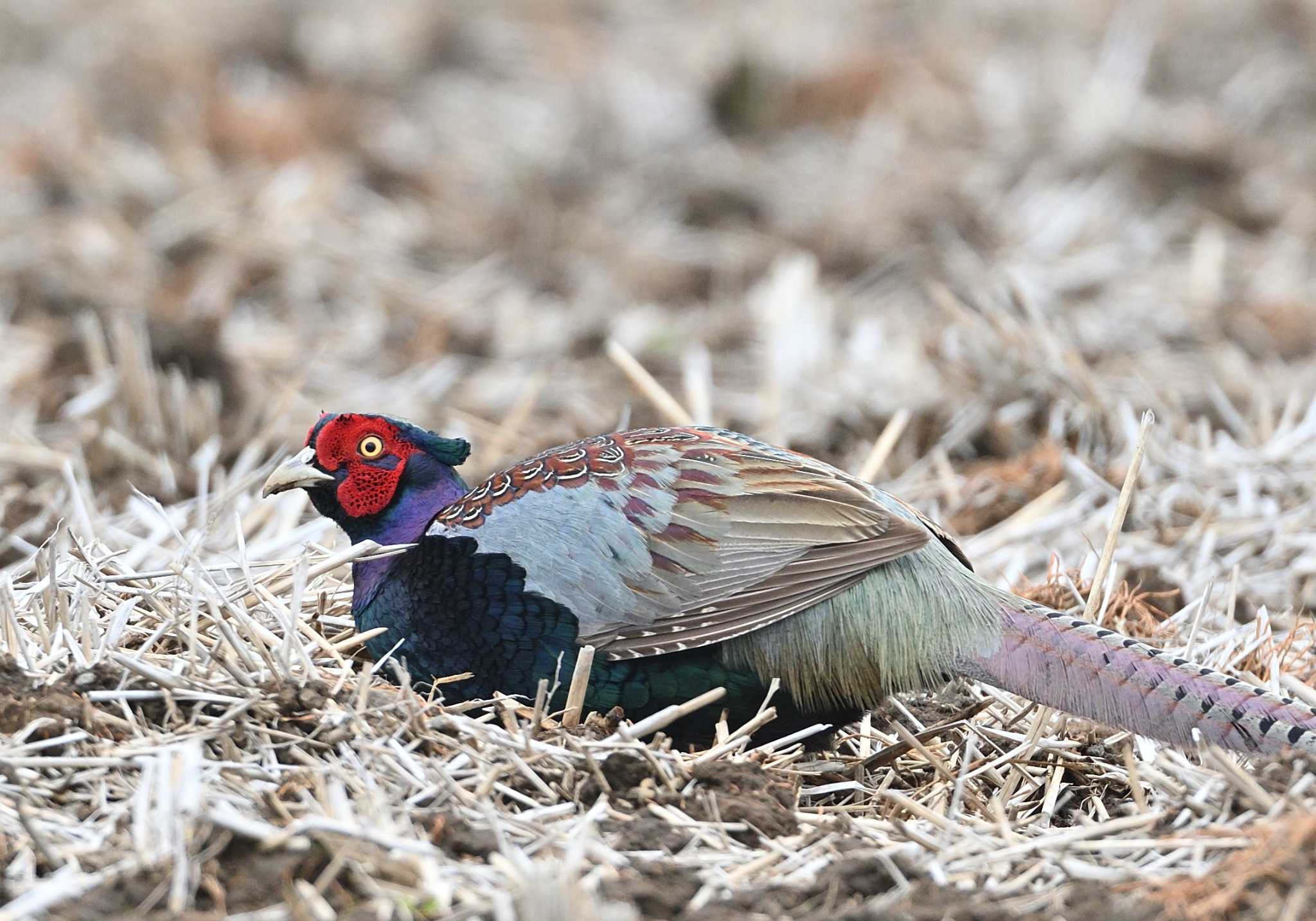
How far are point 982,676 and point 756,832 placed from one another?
0.67m

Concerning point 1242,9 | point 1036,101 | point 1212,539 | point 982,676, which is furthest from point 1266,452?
point 1242,9

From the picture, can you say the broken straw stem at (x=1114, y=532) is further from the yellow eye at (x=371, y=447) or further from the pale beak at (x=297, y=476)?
the pale beak at (x=297, y=476)

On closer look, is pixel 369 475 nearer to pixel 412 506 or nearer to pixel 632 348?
pixel 412 506

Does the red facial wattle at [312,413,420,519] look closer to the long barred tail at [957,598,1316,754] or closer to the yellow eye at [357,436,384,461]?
the yellow eye at [357,436,384,461]

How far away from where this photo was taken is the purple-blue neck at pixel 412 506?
144 inches

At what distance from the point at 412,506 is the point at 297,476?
0.27m

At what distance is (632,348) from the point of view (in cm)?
691

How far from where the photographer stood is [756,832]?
2.92 m

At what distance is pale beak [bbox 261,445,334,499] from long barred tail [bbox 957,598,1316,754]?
1.52 metres

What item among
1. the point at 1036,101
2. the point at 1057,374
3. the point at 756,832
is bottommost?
the point at 756,832

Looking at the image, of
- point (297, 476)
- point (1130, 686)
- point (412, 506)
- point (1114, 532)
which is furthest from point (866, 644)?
point (297, 476)

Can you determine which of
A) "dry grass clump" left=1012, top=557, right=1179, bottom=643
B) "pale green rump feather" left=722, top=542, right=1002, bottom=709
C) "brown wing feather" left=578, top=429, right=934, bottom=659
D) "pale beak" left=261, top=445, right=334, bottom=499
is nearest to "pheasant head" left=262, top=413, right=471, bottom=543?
"pale beak" left=261, top=445, right=334, bottom=499

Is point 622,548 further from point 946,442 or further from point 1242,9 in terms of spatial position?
point 1242,9

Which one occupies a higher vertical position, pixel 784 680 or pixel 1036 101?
pixel 1036 101
